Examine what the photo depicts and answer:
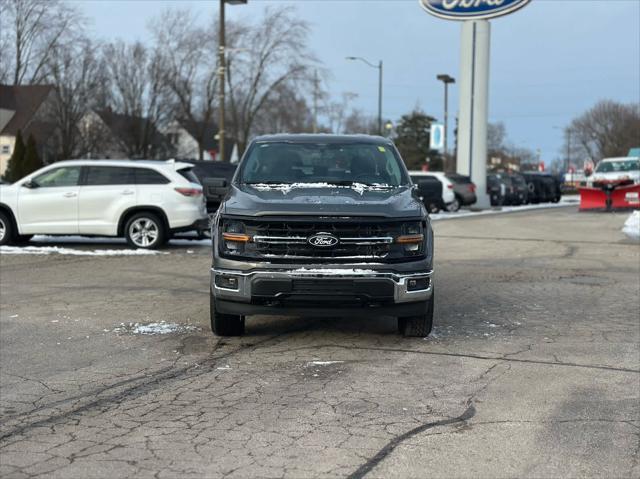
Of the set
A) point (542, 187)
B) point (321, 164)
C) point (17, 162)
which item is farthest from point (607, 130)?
point (321, 164)

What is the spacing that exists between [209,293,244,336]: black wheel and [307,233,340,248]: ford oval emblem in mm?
1125

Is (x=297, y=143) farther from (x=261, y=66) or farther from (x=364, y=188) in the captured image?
(x=261, y=66)

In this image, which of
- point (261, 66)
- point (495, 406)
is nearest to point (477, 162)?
point (261, 66)

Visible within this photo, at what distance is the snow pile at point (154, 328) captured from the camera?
25.2 ft

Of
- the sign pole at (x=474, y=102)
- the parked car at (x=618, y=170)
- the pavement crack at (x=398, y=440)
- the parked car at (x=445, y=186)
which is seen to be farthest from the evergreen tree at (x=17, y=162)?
the pavement crack at (x=398, y=440)

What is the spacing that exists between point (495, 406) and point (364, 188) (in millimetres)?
2844

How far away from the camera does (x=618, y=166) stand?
35.5 m

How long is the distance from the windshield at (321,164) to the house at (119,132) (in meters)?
42.4

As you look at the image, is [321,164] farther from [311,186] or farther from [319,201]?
[319,201]

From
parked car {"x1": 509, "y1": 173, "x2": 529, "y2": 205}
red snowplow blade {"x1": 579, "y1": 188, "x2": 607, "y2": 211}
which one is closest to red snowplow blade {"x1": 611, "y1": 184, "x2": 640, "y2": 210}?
red snowplow blade {"x1": 579, "y1": 188, "x2": 607, "y2": 211}

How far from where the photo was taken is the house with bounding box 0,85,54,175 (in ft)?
169

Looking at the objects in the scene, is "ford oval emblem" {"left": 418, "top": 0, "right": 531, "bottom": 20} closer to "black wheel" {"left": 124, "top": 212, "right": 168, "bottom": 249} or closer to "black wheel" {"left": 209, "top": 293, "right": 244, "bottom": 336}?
"black wheel" {"left": 124, "top": 212, "right": 168, "bottom": 249}

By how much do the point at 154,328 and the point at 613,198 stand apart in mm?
26767

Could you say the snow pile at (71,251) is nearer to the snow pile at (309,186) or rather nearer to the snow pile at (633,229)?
the snow pile at (309,186)
